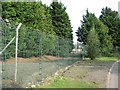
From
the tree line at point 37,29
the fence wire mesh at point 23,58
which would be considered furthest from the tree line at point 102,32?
the fence wire mesh at point 23,58

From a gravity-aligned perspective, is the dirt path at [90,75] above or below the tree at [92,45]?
below

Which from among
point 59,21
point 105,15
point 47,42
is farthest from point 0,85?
point 105,15

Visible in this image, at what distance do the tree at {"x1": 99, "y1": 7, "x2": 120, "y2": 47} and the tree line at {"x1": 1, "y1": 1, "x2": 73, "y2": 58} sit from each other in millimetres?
10231

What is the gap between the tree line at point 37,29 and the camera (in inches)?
402

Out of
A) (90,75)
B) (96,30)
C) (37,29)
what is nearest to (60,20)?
(96,30)

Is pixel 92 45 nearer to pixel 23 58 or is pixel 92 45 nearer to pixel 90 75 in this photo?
pixel 90 75

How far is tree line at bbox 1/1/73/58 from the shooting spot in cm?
1022

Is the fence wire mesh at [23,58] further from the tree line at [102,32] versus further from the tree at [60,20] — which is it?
the tree at [60,20]

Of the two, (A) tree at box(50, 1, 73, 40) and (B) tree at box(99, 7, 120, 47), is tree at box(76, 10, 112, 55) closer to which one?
(A) tree at box(50, 1, 73, 40)

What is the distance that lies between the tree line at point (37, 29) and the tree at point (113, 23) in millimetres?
10231

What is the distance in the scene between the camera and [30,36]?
1073cm

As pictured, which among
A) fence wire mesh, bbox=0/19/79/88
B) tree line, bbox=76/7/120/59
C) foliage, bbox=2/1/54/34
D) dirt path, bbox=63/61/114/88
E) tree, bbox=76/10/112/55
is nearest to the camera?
fence wire mesh, bbox=0/19/79/88

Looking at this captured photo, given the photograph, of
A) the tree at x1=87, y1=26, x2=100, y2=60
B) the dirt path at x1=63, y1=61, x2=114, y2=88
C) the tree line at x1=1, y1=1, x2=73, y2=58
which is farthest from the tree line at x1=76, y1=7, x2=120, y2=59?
the dirt path at x1=63, y1=61, x2=114, y2=88

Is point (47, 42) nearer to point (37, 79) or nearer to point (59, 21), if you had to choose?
point (37, 79)
